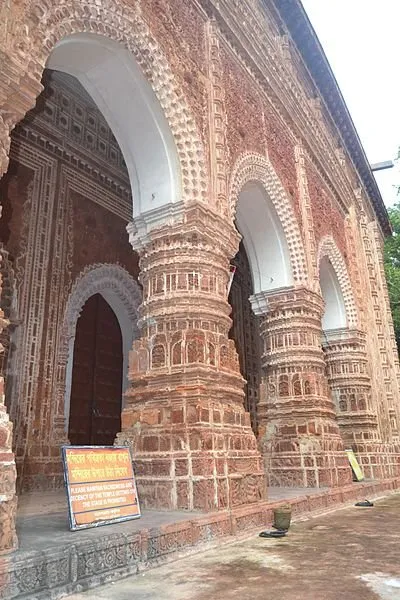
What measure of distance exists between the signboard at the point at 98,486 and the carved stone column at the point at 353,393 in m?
7.07

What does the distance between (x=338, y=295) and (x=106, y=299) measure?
15.9 feet

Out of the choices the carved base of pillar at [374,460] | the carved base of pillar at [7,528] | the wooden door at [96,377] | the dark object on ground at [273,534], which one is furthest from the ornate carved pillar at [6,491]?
the carved base of pillar at [374,460]

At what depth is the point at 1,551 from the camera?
103 inches

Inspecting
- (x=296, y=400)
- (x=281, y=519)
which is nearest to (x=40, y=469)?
(x=296, y=400)

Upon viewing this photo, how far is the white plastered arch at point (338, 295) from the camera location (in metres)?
10.7

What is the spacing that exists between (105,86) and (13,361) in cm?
412

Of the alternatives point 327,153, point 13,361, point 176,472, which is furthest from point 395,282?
point 176,472

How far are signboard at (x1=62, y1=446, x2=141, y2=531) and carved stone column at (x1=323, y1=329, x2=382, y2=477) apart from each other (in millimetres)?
7069

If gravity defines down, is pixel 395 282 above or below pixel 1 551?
above

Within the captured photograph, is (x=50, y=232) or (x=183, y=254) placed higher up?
(x=50, y=232)

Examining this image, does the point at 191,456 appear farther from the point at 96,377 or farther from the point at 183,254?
the point at 96,377

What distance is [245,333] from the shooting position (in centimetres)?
1421

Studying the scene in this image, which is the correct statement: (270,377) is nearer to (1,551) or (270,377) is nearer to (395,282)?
(1,551)

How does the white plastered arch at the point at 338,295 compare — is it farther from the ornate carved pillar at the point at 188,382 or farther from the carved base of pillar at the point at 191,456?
the carved base of pillar at the point at 191,456
